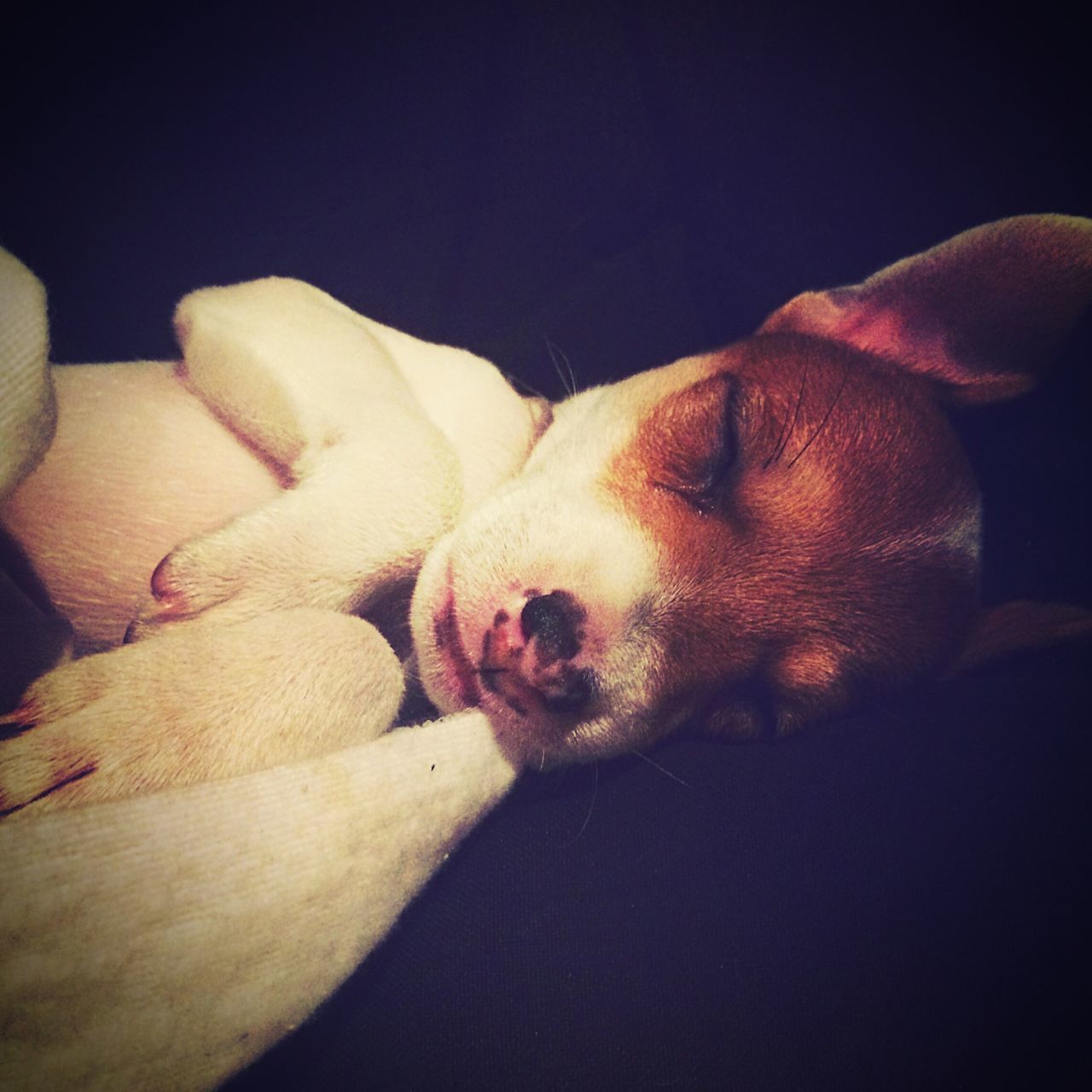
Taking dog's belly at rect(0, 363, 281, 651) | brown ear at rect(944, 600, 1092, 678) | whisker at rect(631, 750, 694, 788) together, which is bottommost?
brown ear at rect(944, 600, 1092, 678)

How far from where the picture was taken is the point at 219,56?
A: 118 cm

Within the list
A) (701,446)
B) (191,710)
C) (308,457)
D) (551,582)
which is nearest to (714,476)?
(701,446)

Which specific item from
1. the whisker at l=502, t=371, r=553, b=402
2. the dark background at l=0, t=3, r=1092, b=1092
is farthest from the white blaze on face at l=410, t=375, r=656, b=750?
the whisker at l=502, t=371, r=553, b=402

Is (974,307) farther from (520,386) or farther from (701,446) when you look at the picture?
(520,386)

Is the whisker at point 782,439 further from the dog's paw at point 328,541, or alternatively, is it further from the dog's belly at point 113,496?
the dog's belly at point 113,496

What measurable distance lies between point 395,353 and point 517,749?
103 cm

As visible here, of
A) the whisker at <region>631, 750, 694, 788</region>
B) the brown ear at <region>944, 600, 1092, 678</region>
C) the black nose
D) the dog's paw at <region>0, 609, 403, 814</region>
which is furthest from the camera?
the brown ear at <region>944, 600, 1092, 678</region>

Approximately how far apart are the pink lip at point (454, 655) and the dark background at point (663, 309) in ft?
0.74

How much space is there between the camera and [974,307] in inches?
54.3

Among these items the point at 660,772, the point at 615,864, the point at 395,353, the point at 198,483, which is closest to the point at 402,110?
the point at 395,353

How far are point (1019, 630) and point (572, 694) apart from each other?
3.40ft

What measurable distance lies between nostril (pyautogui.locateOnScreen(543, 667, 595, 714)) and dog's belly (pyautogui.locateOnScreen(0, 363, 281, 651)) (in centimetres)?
67

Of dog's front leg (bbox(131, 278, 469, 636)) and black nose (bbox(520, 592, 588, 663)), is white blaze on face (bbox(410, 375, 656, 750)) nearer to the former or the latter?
black nose (bbox(520, 592, 588, 663))

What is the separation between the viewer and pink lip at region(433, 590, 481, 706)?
42.4 inches
